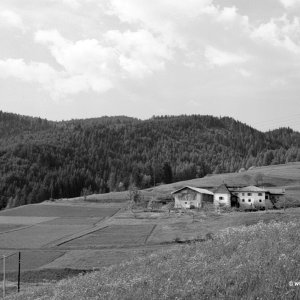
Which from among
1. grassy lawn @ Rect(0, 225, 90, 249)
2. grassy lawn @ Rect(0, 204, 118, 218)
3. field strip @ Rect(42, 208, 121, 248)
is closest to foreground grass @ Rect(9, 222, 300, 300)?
field strip @ Rect(42, 208, 121, 248)

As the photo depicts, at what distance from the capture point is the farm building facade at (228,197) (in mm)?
124000

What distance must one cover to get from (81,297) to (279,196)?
389 feet

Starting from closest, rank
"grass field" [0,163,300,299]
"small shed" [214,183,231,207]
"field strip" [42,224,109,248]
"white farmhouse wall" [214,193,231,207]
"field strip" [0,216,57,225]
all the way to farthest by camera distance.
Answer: "grass field" [0,163,300,299], "field strip" [42,224,109,248], "field strip" [0,216,57,225], "white farmhouse wall" [214,193,231,207], "small shed" [214,183,231,207]

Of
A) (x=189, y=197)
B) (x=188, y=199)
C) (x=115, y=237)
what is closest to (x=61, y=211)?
(x=188, y=199)

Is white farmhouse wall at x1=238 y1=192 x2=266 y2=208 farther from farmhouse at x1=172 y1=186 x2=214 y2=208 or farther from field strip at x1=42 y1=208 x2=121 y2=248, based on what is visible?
field strip at x1=42 y1=208 x2=121 y2=248

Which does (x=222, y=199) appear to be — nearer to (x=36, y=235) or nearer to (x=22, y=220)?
(x=22, y=220)

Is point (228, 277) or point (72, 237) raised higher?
point (228, 277)

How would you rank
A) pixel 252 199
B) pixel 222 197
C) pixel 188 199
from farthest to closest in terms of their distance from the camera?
pixel 188 199, pixel 222 197, pixel 252 199

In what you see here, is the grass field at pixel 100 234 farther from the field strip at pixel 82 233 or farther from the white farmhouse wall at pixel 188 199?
the white farmhouse wall at pixel 188 199

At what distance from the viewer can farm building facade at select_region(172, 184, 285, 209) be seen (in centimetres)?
12400

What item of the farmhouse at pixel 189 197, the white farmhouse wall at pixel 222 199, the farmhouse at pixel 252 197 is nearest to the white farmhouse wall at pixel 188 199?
the farmhouse at pixel 189 197

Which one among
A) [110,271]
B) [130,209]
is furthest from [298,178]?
→ [110,271]

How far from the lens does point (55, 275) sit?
138ft

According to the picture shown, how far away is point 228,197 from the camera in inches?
4892
